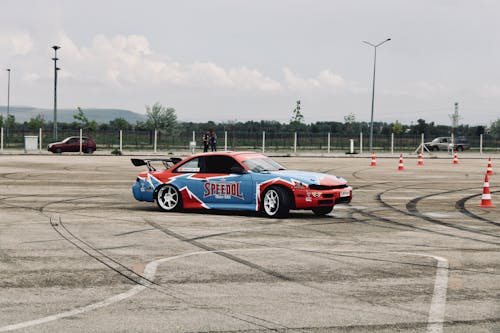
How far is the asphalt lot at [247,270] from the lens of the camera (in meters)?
6.52

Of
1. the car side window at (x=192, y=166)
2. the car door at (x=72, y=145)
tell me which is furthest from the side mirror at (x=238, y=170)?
the car door at (x=72, y=145)

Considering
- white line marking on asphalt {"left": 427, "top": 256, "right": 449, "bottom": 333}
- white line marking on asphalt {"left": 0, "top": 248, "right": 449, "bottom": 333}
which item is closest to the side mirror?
white line marking on asphalt {"left": 0, "top": 248, "right": 449, "bottom": 333}

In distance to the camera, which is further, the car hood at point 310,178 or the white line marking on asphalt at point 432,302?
the car hood at point 310,178

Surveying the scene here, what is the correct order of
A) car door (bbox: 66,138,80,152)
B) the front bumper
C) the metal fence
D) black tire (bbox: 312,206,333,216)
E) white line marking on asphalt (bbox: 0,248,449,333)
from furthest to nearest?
the metal fence, car door (bbox: 66,138,80,152), black tire (bbox: 312,206,333,216), the front bumper, white line marking on asphalt (bbox: 0,248,449,333)

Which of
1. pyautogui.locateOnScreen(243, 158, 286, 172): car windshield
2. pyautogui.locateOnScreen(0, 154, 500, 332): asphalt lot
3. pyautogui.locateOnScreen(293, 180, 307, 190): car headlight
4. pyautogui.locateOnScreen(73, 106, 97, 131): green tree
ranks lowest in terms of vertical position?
pyautogui.locateOnScreen(0, 154, 500, 332): asphalt lot

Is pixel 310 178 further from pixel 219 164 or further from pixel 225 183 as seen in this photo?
pixel 219 164

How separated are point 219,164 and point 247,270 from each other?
6864 millimetres

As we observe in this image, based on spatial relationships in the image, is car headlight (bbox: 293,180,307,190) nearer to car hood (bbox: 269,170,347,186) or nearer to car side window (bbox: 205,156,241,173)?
car hood (bbox: 269,170,347,186)

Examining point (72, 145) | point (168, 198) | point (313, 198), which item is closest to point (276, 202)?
point (313, 198)

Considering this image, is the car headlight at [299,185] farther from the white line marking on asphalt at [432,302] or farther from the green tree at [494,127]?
the green tree at [494,127]

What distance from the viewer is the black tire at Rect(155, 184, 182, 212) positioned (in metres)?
15.7

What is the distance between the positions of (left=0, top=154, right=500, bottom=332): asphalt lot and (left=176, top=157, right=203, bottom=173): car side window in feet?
3.61

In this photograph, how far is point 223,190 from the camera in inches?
600

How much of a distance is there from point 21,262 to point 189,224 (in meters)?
4.59
